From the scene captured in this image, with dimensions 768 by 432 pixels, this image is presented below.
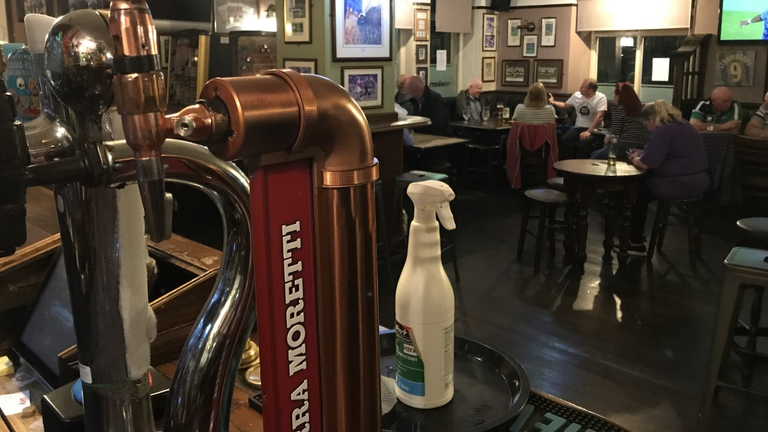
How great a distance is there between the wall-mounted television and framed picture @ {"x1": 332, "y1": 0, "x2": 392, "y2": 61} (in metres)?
4.46

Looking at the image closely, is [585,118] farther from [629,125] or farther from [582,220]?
[582,220]

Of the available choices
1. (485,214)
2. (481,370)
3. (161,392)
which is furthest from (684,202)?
(161,392)

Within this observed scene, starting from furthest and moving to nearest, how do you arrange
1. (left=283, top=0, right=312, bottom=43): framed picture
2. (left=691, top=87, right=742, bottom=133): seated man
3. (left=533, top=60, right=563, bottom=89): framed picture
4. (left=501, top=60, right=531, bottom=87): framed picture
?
1. (left=501, top=60, right=531, bottom=87): framed picture
2. (left=533, top=60, right=563, bottom=89): framed picture
3. (left=691, top=87, right=742, bottom=133): seated man
4. (left=283, top=0, right=312, bottom=43): framed picture

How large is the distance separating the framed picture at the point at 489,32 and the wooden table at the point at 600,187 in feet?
17.3

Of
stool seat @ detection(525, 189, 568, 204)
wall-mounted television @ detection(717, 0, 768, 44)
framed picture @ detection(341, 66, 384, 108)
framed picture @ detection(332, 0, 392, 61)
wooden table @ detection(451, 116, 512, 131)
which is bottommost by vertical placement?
stool seat @ detection(525, 189, 568, 204)

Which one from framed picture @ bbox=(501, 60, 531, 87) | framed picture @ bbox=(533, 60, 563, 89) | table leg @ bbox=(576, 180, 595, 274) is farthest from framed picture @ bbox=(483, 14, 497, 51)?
table leg @ bbox=(576, 180, 595, 274)

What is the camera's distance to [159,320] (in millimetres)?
1010

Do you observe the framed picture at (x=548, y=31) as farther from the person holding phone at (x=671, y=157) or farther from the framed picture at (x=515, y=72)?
the person holding phone at (x=671, y=157)

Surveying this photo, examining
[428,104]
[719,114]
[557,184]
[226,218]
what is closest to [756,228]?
[557,184]

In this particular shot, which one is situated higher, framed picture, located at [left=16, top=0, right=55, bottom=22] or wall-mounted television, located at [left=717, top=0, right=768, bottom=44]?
wall-mounted television, located at [left=717, top=0, right=768, bottom=44]

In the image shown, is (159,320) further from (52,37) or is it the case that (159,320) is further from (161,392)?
(52,37)

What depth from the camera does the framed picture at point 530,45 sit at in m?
9.48

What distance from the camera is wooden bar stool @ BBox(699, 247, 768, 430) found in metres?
2.48

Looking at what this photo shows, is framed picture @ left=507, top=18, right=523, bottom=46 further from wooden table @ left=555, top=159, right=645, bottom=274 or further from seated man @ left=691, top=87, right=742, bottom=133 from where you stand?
wooden table @ left=555, top=159, right=645, bottom=274
